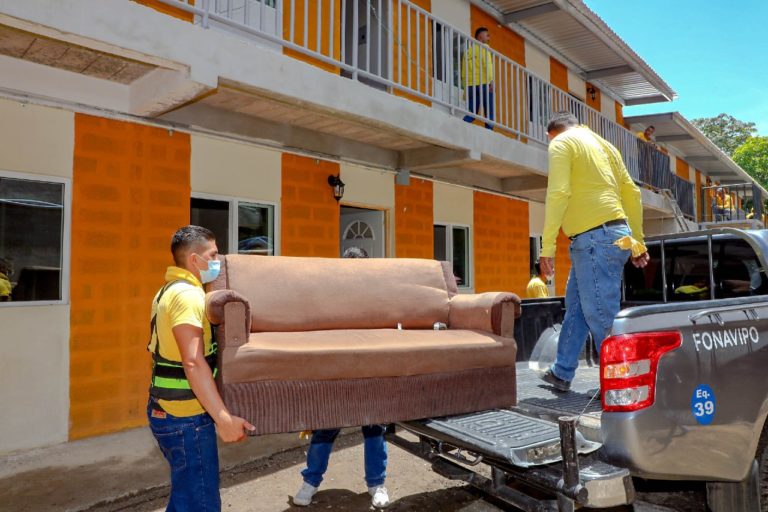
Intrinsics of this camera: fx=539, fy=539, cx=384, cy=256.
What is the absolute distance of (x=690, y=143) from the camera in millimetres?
18250

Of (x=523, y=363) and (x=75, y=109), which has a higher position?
(x=75, y=109)

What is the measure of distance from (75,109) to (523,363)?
14.3 ft

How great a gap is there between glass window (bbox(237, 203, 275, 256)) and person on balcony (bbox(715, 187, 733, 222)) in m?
18.0

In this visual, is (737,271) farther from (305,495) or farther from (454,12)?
(454,12)

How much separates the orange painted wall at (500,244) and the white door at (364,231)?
2351mm

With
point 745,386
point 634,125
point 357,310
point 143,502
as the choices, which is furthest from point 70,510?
point 634,125

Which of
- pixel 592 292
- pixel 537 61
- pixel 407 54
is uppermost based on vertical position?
pixel 537 61

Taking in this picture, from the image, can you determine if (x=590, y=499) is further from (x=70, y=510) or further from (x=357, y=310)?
(x=70, y=510)

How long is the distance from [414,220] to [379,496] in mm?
5279

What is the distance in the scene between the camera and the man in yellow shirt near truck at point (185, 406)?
2.06 meters

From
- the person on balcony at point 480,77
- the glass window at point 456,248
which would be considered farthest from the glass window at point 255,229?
the glass window at point 456,248

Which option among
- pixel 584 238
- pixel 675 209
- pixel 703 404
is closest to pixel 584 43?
pixel 675 209

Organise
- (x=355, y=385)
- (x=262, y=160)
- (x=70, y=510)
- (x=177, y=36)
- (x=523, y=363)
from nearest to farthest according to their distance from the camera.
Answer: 1. (x=355, y=385)
2. (x=70, y=510)
3. (x=523, y=363)
4. (x=177, y=36)
5. (x=262, y=160)

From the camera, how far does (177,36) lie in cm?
411
